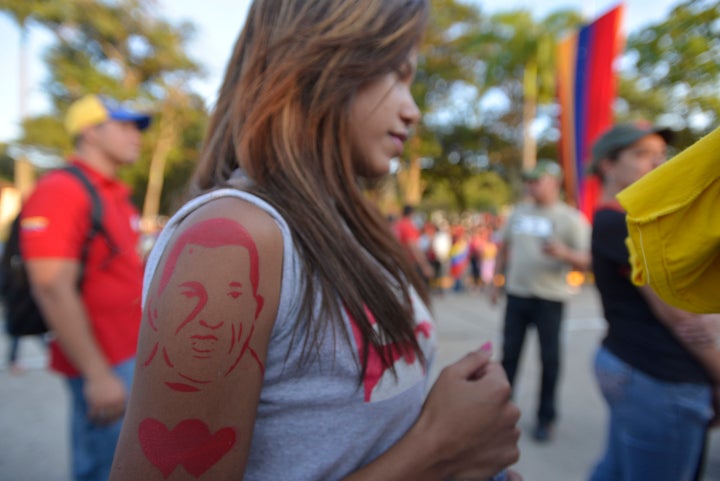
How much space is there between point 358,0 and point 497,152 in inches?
1028

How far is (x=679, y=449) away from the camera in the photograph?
163 centimetres

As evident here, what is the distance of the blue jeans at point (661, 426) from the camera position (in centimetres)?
164

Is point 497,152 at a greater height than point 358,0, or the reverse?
point 497,152

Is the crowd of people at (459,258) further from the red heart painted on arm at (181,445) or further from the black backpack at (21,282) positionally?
the red heart painted on arm at (181,445)

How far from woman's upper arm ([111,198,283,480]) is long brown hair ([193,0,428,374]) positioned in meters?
0.12

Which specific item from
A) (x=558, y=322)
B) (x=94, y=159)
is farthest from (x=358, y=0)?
(x=558, y=322)

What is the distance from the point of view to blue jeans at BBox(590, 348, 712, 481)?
5.37ft

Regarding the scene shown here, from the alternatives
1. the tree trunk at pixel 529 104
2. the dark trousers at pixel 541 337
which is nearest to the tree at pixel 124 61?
the tree trunk at pixel 529 104

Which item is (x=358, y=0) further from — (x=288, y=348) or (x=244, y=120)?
(x=288, y=348)

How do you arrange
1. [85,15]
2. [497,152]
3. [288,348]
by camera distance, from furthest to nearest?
[497,152] < [85,15] < [288,348]

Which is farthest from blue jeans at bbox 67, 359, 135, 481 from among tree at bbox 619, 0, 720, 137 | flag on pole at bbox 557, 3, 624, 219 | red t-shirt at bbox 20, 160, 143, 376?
flag on pole at bbox 557, 3, 624, 219

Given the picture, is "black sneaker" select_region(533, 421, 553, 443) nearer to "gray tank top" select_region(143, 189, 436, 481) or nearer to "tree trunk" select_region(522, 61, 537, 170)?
"gray tank top" select_region(143, 189, 436, 481)

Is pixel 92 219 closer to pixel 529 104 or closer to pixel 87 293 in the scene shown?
pixel 87 293

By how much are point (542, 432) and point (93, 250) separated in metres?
3.03
